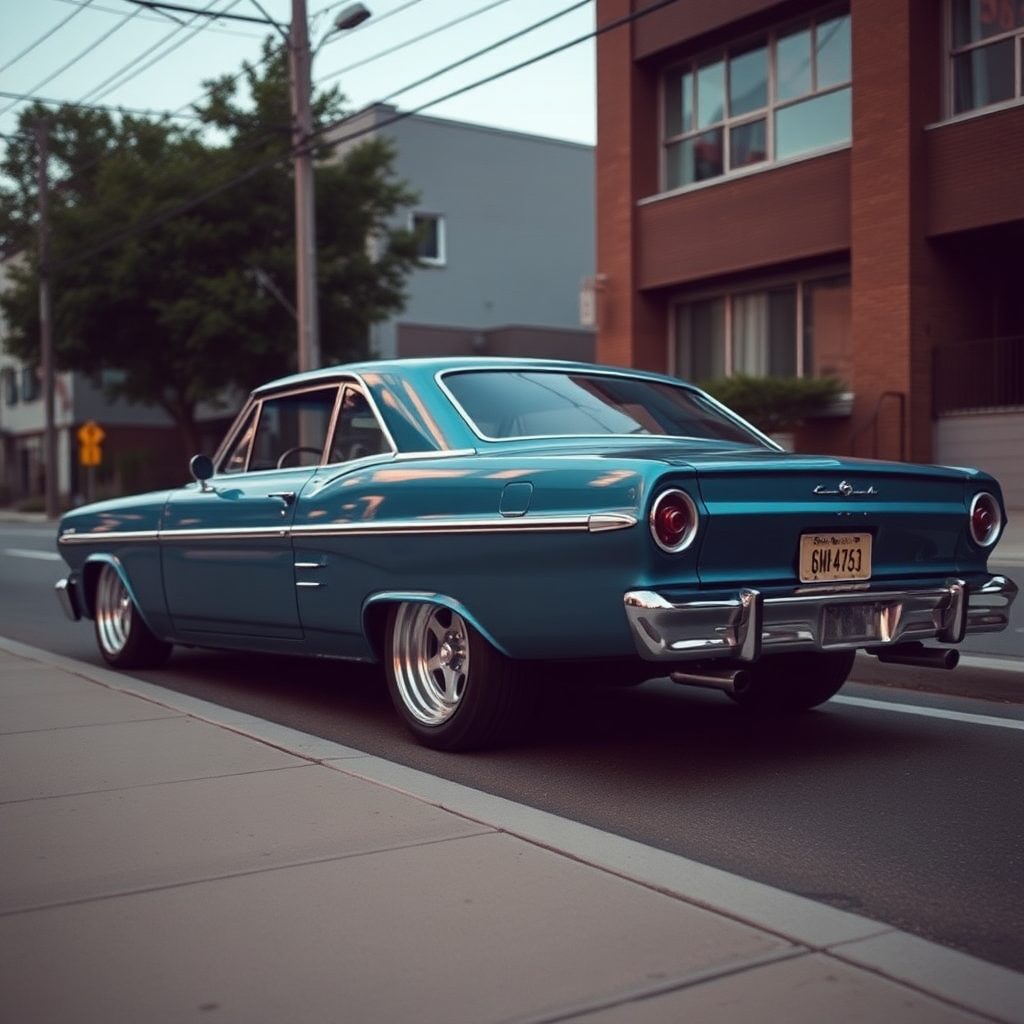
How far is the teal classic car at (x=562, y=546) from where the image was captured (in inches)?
189

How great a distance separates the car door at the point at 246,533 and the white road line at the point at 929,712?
2607 millimetres

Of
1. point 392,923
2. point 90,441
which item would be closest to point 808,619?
point 392,923

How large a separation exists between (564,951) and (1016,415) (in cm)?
1537

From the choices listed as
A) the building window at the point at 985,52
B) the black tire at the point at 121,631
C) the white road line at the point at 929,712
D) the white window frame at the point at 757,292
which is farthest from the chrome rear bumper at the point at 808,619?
the white window frame at the point at 757,292

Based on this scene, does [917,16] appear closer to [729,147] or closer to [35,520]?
[729,147]

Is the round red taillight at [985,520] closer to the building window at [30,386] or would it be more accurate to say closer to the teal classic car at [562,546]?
the teal classic car at [562,546]

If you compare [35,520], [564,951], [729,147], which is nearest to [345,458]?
[564,951]

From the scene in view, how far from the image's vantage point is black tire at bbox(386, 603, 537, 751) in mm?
5328

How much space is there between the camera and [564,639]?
497 cm

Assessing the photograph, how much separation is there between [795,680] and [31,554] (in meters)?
16.1

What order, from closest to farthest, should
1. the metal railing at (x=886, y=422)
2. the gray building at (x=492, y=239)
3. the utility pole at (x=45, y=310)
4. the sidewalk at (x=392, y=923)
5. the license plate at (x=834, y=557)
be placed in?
the sidewalk at (x=392, y=923), the license plate at (x=834, y=557), the metal railing at (x=886, y=422), the utility pole at (x=45, y=310), the gray building at (x=492, y=239)

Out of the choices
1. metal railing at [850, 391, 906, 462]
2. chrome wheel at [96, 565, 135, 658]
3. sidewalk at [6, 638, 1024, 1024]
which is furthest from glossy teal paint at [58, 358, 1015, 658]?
metal railing at [850, 391, 906, 462]

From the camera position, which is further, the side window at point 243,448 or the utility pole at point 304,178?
the utility pole at point 304,178

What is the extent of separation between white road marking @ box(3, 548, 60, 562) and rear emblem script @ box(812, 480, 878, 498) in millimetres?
15317
